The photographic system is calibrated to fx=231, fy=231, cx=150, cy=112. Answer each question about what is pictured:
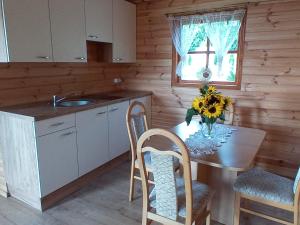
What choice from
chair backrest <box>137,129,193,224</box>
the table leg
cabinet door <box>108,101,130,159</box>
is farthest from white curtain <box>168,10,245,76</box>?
chair backrest <box>137,129,193,224</box>

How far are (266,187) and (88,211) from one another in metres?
1.52

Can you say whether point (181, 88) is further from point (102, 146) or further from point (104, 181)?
point (104, 181)

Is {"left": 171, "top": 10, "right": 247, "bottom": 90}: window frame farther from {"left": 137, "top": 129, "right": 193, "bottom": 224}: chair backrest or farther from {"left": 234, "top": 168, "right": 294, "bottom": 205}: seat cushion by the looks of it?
{"left": 137, "top": 129, "right": 193, "bottom": 224}: chair backrest

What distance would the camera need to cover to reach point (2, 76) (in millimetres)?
2242

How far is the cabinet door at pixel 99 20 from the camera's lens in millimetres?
2734

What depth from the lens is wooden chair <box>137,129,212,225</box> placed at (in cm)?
129

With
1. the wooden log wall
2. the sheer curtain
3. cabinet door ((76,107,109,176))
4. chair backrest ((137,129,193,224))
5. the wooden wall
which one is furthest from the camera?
the sheer curtain

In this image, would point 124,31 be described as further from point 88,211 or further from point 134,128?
point 88,211

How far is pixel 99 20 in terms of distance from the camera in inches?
114

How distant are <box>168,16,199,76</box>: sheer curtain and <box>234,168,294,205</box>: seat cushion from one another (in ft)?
6.28

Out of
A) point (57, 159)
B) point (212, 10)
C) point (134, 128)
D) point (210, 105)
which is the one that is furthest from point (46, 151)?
point (212, 10)

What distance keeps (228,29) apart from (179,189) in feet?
7.09

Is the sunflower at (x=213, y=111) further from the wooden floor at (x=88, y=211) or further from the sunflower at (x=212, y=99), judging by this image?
the wooden floor at (x=88, y=211)

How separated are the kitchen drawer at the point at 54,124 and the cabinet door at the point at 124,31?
4.27 feet
